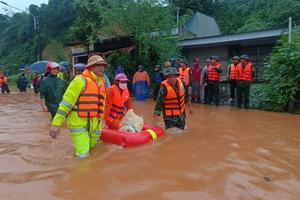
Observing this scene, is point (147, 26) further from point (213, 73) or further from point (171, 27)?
point (213, 73)

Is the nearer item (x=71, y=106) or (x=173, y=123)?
(x=71, y=106)

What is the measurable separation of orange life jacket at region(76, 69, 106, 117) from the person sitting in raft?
1242 mm

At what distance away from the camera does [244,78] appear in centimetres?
1169

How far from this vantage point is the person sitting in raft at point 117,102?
661 cm

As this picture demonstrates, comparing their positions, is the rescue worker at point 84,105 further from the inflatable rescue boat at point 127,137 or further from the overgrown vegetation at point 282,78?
the overgrown vegetation at point 282,78

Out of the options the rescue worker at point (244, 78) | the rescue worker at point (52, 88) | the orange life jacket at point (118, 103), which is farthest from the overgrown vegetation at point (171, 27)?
the rescue worker at point (52, 88)

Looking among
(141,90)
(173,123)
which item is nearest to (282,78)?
(173,123)

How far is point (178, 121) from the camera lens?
7.24m

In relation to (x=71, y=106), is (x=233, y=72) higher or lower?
higher

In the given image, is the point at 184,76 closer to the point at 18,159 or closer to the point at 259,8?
the point at 18,159

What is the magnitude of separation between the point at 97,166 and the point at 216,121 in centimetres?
481

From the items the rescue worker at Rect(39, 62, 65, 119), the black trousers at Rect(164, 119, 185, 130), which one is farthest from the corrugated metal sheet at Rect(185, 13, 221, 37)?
the rescue worker at Rect(39, 62, 65, 119)

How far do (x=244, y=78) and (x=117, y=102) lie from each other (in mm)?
6090

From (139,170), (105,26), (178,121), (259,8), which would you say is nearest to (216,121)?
(178,121)
